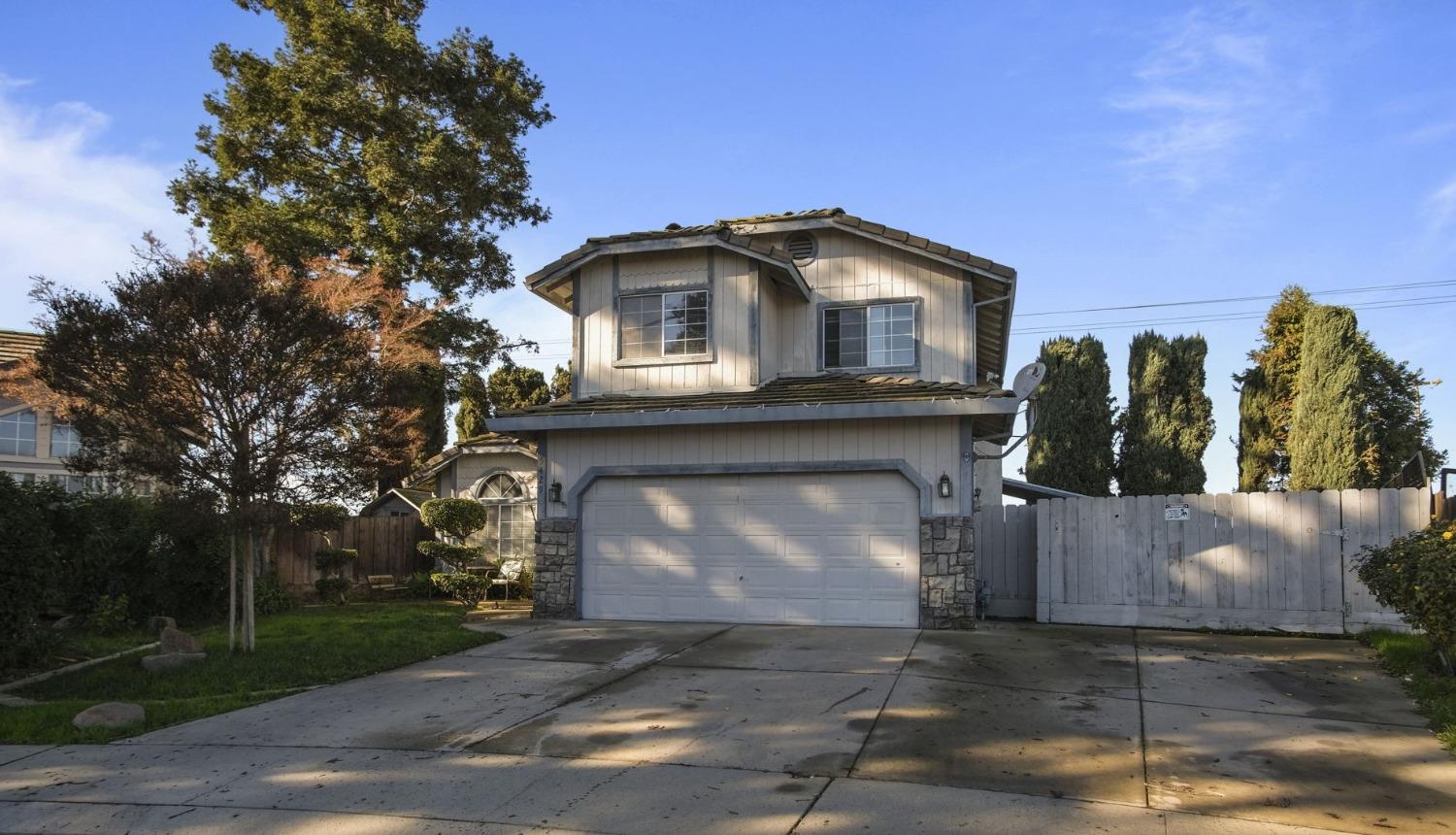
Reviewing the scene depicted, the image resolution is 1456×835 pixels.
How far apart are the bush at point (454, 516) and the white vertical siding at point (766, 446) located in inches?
198

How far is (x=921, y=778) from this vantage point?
6133 mm

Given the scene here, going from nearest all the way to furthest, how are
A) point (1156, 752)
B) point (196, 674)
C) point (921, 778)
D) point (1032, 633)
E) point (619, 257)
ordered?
point (921, 778) < point (1156, 752) < point (196, 674) < point (1032, 633) < point (619, 257)

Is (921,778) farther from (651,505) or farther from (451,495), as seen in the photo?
(451,495)

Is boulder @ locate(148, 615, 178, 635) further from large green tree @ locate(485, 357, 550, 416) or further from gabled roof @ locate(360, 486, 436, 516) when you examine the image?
large green tree @ locate(485, 357, 550, 416)

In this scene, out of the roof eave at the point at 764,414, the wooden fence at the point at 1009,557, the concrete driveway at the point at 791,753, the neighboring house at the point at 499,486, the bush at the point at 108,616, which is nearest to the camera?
the concrete driveway at the point at 791,753

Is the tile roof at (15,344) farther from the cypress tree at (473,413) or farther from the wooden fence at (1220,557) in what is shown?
the wooden fence at (1220,557)

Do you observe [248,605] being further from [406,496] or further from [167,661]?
[406,496]

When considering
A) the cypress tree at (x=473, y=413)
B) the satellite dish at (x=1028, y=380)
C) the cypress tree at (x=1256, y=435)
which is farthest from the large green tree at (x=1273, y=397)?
the cypress tree at (x=473, y=413)

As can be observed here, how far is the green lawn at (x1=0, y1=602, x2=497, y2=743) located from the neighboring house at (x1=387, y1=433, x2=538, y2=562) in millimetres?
6247

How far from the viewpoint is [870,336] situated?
15352 mm

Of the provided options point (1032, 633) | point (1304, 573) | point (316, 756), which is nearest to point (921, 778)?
point (316, 756)

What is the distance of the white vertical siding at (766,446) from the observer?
42.0ft

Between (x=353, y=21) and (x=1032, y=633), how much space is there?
19974mm

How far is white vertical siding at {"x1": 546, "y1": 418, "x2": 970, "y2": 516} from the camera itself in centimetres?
1281
